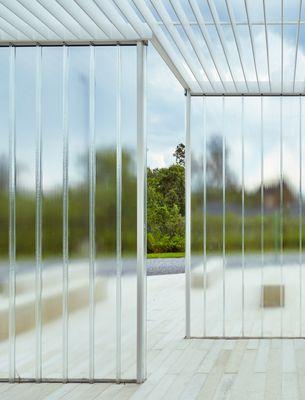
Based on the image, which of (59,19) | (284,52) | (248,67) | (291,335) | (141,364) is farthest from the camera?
(291,335)

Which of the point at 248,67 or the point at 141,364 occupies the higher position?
the point at 248,67

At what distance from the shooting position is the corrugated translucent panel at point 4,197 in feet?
28.7

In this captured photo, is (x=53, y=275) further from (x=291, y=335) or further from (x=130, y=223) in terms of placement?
(x=291, y=335)

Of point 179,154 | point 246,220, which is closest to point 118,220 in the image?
point 246,220

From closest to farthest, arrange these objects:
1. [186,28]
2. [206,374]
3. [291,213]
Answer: [186,28] → [206,374] → [291,213]

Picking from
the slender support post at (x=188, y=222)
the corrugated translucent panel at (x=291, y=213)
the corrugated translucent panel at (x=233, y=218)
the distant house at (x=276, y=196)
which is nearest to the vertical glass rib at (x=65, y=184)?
the slender support post at (x=188, y=222)

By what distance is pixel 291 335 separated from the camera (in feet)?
38.5

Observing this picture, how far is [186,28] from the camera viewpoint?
834cm

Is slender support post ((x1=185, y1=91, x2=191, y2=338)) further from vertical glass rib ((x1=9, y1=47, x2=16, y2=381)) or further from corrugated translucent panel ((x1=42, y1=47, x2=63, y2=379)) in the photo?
vertical glass rib ((x1=9, y1=47, x2=16, y2=381))

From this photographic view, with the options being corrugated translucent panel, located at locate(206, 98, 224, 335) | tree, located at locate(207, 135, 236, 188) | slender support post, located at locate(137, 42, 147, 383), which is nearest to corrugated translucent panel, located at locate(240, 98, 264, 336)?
tree, located at locate(207, 135, 236, 188)

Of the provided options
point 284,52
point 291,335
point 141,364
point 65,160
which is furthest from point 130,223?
point 291,335

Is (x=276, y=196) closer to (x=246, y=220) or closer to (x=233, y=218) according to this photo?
(x=246, y=220)

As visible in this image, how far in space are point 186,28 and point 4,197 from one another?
302cm

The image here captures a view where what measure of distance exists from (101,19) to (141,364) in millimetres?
4106
